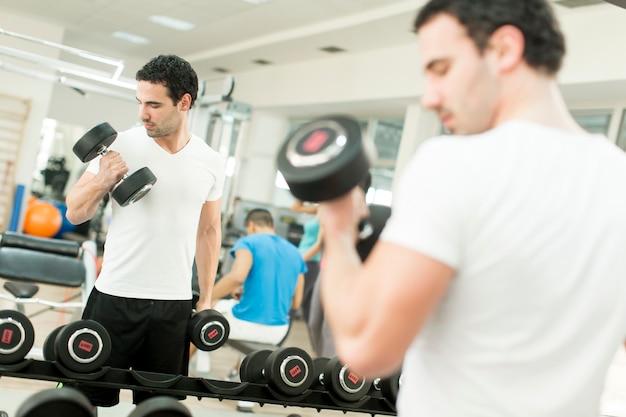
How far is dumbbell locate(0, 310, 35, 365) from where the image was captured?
1950 mm

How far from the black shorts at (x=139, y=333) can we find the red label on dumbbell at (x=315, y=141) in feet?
4.40

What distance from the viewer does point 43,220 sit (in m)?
9.30

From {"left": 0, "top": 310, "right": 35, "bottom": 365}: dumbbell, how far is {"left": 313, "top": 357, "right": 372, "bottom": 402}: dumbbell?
87 centimetres

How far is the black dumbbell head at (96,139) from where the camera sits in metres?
2.21

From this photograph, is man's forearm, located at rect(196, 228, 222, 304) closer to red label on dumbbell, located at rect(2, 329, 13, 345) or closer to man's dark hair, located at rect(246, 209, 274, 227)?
red label on dumbbell, located at rect(2, 329, 13, 345)

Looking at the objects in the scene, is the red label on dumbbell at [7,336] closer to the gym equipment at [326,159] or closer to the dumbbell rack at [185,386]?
the dumbbell rack at [185,386]

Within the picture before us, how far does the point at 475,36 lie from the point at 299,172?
294 mm

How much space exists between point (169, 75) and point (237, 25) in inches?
257

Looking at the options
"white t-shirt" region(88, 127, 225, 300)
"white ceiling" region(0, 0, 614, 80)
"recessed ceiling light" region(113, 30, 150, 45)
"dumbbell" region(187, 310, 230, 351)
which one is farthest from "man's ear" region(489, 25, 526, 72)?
"recessed ceiling light" region(113, 30, 150, 45)

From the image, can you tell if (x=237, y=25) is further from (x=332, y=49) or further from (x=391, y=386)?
(x=391, y=386)

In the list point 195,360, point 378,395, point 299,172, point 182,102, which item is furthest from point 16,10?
point 299,172

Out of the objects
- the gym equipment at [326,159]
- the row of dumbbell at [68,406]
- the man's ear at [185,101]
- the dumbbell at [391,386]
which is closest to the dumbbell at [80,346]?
the row of dumbbell at [68,406]

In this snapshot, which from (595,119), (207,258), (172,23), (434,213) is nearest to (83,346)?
(207,258)

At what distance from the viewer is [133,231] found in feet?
7.31
